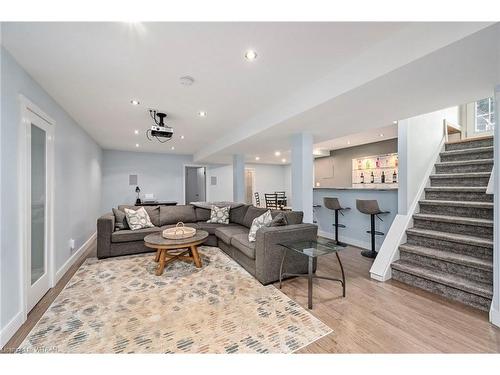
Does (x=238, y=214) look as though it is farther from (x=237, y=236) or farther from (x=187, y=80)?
(x=187, y=80)

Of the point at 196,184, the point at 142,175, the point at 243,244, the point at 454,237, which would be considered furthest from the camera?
the point at 196,184

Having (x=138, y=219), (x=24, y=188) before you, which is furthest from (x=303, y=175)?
(x=24, y=188)

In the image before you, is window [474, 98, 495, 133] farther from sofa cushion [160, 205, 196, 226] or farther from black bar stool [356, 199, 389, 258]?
sofa cushion [160, 205, 196, 226]

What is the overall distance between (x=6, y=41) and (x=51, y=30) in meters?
0.49

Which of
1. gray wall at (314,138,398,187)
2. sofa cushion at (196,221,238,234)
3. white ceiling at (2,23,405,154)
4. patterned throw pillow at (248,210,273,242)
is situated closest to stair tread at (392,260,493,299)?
patterned throw pillow at (248,210,273,242)

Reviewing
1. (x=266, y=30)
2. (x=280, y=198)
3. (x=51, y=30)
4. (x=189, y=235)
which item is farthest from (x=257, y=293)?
(x=280, y=198)

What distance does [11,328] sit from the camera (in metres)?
1.79

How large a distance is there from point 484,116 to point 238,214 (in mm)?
5415

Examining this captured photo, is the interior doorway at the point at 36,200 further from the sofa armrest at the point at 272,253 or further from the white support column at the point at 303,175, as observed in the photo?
the white support column at the point at 303,175

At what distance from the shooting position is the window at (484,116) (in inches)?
168

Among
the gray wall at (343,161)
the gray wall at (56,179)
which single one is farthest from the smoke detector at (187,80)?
the gray wall at (343,161)

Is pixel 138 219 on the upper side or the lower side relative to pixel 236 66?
lower

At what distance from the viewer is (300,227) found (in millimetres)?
2951

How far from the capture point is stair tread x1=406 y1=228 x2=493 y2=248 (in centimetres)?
241
